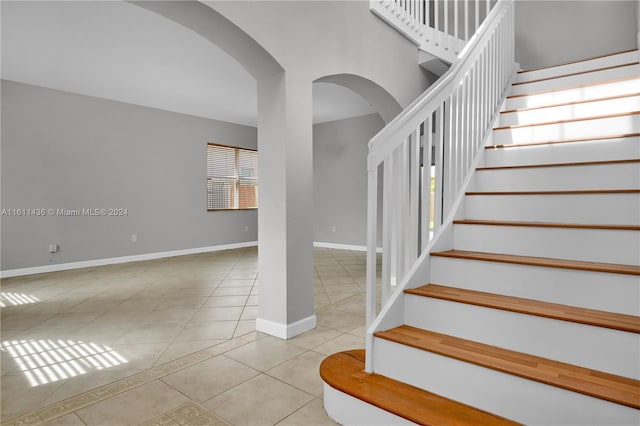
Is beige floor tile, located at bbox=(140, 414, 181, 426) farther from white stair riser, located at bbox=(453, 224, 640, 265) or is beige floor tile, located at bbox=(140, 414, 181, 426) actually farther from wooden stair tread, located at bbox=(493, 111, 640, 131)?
wooden stair tread, located at bbox=(493, 111, 640, 131)

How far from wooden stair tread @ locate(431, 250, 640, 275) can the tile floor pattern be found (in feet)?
3.33

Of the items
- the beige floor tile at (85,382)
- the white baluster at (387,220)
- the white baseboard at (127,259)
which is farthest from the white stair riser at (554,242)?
the white baseboard at (127,259)

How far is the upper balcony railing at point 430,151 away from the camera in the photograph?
1671mm

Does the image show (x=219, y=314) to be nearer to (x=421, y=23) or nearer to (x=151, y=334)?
(x=151, y=334)

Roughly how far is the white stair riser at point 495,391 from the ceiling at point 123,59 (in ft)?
11.4

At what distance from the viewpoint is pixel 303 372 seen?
206 centimetres

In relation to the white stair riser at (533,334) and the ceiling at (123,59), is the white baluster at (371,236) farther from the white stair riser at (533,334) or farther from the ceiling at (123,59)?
the ceiling at (123,59)

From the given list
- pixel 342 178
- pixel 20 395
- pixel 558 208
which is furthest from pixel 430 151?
pixel 342 178

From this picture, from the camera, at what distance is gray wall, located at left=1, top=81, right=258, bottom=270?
4.85 metres

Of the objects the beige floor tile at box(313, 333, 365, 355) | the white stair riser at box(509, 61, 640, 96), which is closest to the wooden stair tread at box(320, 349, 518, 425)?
the beige floor tile at box(313, 333, 365, 355)

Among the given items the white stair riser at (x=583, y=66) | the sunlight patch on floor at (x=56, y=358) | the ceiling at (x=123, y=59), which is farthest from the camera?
the ceiling at (x=123, y=59)

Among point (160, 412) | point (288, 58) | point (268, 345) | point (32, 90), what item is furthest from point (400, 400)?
point (32, 90)

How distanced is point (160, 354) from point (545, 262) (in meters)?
2.35

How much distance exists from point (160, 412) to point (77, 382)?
2.26ft
